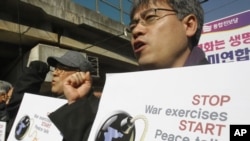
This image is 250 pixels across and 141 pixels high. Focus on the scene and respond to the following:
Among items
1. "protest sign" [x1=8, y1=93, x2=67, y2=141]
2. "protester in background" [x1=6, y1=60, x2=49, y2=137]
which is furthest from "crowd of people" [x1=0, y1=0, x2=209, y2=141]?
"protester in background" [x1=6, y1=60, x2=49, y2=137]

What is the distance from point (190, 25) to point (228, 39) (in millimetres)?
994

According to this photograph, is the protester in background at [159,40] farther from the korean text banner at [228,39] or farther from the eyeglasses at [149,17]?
the korean text banner at [228,39]

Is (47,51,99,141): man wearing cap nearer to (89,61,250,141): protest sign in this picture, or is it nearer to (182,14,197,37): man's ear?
(89,61,250,141): protest sign

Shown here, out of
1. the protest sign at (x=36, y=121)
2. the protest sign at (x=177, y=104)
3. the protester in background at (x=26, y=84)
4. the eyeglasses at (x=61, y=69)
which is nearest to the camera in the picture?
the protest sign at (x=177, y=104)

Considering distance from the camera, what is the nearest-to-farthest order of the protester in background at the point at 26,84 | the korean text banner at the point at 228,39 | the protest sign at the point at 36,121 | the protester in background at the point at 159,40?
the protester in background at the point at 159,40
the protest sign at the point at 36,121
the korean text banner at the point at 228,39
the protester in background at the point at 26,84

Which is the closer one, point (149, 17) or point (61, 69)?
point (149, 17)

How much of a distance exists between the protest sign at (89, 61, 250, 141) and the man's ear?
0.35 meters

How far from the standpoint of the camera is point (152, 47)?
1.15 meters

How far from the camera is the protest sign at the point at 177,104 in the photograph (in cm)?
74

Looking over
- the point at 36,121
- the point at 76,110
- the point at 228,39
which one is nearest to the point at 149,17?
the point at 76,110

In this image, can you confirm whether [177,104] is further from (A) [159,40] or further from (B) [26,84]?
(B) [26,84]

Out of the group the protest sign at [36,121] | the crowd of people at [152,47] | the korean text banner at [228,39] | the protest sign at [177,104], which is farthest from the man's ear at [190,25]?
the korean text banner at [228,39]

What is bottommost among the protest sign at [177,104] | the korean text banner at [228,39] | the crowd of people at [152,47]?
the protest sign at [177,104]

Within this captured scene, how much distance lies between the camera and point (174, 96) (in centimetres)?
86
